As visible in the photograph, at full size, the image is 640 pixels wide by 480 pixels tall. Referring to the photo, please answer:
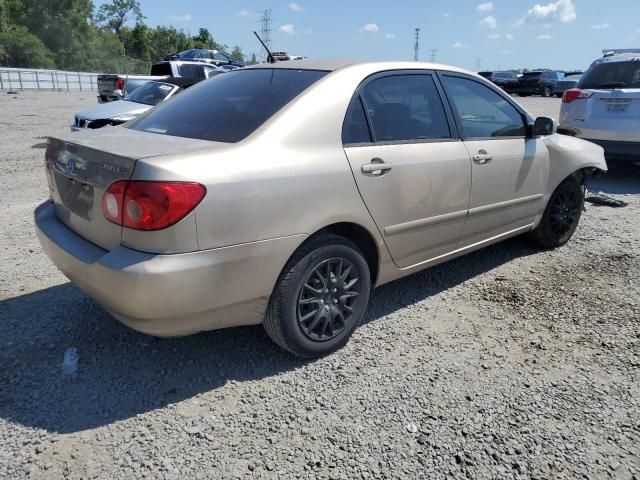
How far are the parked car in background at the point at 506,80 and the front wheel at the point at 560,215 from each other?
108ft

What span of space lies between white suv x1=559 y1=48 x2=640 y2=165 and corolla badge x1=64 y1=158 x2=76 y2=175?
6.56 m

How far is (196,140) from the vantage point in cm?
286

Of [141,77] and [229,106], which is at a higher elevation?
[141,77]

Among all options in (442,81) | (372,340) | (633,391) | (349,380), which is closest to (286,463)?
(349,380)

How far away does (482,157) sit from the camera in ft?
12.7

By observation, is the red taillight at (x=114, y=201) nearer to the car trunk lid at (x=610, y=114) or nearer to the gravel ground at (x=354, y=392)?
the gravel ground at (x=354, y=392)

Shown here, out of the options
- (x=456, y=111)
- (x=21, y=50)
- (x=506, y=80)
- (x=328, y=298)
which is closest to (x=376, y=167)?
(x=328, y=298)

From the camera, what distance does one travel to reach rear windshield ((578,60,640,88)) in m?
7.66

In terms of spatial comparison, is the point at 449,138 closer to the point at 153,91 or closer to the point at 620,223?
the point at 620,223

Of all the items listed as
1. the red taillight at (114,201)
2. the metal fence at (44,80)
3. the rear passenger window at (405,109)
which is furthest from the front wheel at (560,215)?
the metal fence at (44,80)

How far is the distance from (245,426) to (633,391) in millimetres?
2152

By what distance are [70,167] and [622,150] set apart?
24.3 ft

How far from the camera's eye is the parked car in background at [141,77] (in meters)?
13.1

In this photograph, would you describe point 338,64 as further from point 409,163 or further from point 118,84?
point 118,84
